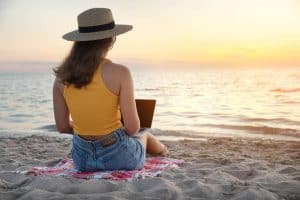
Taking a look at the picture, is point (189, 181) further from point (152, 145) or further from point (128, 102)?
point (152, 145)

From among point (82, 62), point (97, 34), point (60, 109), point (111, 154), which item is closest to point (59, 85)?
point (60, 109)

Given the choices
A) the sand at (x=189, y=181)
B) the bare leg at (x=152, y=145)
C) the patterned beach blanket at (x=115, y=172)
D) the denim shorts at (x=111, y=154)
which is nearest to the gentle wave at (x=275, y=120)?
the sand at (x=189, y=181)

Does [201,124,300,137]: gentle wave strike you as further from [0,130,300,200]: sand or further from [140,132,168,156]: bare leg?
[140,132,168,156]: bare leg

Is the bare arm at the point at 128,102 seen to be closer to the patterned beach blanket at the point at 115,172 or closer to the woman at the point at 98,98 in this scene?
the woman at the point at 98,98

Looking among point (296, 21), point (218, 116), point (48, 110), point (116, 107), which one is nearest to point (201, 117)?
point (218, 116)

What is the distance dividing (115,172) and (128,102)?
1.78ft

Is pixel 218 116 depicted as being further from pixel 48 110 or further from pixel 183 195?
pixel 183 195

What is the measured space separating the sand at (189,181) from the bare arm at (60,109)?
48cm

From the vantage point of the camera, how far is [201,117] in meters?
9.29

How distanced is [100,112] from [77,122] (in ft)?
0.75

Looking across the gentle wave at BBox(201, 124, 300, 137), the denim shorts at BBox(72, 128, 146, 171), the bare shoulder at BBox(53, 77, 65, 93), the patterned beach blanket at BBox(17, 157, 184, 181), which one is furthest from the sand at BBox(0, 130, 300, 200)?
the gentle wave at BBox(201, 124, 300, 137)

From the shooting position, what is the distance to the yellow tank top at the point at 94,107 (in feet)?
11.0

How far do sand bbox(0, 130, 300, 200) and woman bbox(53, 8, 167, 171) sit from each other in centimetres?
30

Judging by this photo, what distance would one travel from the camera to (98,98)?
3379mm
